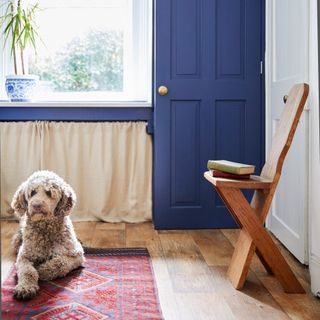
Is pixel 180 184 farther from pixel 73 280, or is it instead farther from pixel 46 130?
pixel 73 280

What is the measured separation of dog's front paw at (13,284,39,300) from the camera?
6.82 ft

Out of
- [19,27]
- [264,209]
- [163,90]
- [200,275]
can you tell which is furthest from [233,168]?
[19,27]

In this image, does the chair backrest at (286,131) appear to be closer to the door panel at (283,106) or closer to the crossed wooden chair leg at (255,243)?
the crossed wooden chair leg at (255,243)

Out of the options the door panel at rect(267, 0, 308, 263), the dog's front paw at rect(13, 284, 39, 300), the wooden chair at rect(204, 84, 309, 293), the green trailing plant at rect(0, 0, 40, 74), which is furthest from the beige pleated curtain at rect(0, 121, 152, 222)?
the dog's front paw at rect(13, 284, 39, 300)

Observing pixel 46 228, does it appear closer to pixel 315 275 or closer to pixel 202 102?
pixel 315 275

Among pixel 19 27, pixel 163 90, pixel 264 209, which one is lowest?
pixel 264 209

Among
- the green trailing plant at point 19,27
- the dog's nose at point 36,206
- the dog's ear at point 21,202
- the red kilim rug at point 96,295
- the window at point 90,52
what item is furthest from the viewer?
the window at point 90,52

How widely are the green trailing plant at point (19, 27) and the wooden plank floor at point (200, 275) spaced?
1.21 meters

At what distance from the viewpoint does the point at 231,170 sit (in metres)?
2.30

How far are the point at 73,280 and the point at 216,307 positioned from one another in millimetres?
678

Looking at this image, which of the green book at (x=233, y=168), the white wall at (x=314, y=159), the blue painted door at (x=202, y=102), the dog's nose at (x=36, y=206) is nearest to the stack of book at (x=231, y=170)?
the green book at (x=233, y=168)

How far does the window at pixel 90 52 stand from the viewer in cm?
384

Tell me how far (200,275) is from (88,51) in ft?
6.83

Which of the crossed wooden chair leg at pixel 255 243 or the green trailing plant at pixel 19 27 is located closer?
the crossed wooden chair leg at pixel 255 243
